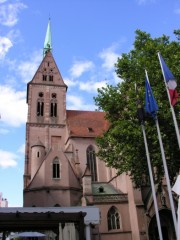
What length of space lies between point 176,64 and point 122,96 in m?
4.51

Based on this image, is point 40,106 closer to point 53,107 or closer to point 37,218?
point 53,107

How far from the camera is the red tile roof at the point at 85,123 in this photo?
44347mm

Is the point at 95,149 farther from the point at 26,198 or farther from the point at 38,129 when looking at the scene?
the point at 26,198

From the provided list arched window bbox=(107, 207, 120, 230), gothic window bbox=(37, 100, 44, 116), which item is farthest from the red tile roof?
arched window bbox=(107, 207, 120, 230)

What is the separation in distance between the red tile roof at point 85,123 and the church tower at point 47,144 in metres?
1.66

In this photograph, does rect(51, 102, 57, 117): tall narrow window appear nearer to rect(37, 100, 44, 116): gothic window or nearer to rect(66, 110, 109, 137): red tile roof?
rect(37, 100, 44, 116): gothic window

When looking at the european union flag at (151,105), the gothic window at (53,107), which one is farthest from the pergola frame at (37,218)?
the gothic window at (53,107)

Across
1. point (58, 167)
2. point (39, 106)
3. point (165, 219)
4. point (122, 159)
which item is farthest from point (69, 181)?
point (39, 106)

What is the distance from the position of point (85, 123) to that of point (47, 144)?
7.80 metres

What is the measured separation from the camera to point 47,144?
43781mm

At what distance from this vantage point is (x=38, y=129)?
44906 mm

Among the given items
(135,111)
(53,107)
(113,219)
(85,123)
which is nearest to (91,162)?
(85,123)

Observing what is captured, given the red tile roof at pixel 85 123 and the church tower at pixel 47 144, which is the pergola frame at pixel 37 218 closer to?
the church tower at pixel 47 144

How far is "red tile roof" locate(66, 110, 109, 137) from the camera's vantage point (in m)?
44.3
